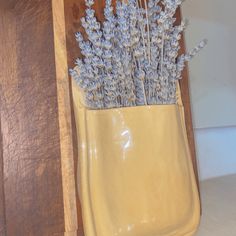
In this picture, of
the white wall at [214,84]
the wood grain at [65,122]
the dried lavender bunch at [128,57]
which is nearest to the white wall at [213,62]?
the white wall at [214,84]

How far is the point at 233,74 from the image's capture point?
3.95 ft

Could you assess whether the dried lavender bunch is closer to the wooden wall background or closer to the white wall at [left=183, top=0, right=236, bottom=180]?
the wooden wall background

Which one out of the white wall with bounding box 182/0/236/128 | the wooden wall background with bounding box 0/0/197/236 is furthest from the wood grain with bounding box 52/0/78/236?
the white wall with bounding box 182/0/236/128

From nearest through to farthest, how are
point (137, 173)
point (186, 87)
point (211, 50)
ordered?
point (137, 173)
point (186, 87)
point (211, 50)

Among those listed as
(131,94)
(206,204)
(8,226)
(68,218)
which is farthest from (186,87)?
(8,226)

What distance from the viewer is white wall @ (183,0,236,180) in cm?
111

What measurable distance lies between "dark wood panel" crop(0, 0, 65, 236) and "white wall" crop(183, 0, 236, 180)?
64cm

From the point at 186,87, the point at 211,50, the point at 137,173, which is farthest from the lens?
the point at 211,50

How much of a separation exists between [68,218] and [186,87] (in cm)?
48

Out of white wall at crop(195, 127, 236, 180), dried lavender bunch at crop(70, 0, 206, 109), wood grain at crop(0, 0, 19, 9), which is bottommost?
white wall at crop(195, 127, 236, 180)

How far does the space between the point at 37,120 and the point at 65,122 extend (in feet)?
0.22

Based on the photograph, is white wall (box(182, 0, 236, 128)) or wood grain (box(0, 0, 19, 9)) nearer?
wood grain (box(0, 0, 19, 9))

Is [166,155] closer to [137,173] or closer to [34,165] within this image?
[137,173]

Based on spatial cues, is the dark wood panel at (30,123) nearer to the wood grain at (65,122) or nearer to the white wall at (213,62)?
the wood grain at (65,122)
